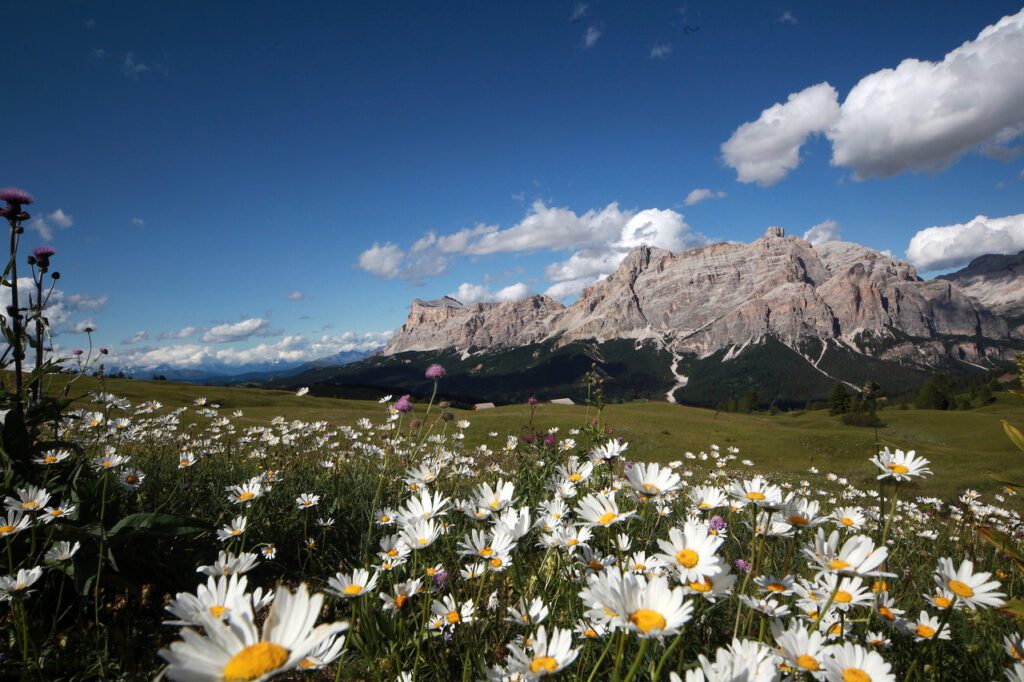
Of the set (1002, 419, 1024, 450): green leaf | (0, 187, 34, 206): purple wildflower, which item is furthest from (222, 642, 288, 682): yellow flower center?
(0, 187, 34, 206): purple wildflower

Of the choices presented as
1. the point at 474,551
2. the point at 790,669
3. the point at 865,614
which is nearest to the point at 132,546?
the point at 474,551

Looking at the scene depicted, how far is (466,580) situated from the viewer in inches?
119

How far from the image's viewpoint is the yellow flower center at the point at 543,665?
1.66 metres

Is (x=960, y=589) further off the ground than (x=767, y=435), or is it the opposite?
(x=960, y=589)

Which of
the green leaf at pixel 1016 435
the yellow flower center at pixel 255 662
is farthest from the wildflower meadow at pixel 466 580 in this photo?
the green leaf at pixel 1016 435

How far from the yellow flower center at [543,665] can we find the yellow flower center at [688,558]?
0.58 m

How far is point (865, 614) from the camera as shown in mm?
2645

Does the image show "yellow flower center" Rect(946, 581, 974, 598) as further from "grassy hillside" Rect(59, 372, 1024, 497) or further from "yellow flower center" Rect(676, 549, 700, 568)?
"grassy hillside" Rect(59, 372, 1024, 497)

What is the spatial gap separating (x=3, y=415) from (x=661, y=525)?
5.32 m

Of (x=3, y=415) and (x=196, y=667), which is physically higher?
(x=3, y=415)

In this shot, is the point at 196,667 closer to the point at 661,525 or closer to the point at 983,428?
the point at 661,525

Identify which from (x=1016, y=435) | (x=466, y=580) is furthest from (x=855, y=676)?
(x=1016, y=435)

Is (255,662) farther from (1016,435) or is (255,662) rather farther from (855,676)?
(1016,435)

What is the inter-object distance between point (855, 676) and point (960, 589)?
762mm
